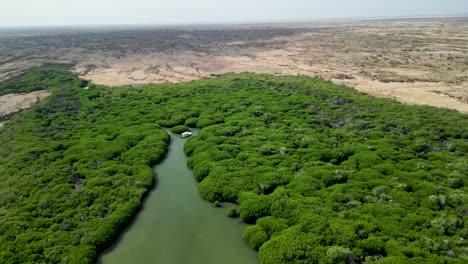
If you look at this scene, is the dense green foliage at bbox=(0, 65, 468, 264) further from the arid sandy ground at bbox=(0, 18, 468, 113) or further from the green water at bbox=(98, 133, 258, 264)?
the arid sandy ground at bbox=(0, 18, 468, 113)

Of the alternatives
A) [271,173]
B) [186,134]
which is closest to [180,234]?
[271,173]

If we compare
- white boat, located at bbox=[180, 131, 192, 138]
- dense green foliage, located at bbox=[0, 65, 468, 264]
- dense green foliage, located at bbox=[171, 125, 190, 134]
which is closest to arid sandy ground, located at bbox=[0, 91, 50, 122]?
dense green foliage, located at bbox=[0, 65, 468, 264]

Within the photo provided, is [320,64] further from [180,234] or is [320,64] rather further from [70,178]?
[180,234]

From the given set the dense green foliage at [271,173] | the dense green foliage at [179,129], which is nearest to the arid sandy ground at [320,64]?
the dense green foliage at [271,173]

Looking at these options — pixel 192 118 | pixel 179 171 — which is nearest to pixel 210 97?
pixel 192 118

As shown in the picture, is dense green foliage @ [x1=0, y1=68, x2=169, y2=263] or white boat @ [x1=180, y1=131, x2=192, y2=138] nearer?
dense green foliage @ [x1=0, y1=68, x2=169, y2=263]

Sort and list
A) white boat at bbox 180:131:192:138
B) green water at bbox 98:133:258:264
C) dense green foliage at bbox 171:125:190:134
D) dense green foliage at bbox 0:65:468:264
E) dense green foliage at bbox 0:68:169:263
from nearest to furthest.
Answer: dense green foliage at bbox 0:65:468:264, green water at bbox 98:133:258:264, dense green foliage at bbox 0:68:169:263, white boat at bbox 180:131:192:138, dense green foliage at bbox 171:125:190:134
